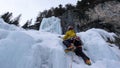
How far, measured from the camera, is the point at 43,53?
5.61m

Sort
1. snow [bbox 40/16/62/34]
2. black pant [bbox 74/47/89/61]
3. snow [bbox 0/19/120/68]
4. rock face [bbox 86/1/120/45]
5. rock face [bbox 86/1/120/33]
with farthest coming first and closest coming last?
snow [bbox 40/16/62/34], rock face [bbox 86/1/120/33], rock face [bbox 86/1/120/45], black pant [bbox 74/47/89/61], snow [bbox 0/19/120/68]

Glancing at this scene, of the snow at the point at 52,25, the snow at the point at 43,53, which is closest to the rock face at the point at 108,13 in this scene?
the snow at the point at 52,25

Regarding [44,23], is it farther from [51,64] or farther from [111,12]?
[51,64]

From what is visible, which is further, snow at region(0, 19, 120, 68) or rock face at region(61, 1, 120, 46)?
rock face at region(61, 1, 120, 46)

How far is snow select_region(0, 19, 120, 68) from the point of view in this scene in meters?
4.82

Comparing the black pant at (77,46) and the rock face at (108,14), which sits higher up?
the rock face at (108,14)

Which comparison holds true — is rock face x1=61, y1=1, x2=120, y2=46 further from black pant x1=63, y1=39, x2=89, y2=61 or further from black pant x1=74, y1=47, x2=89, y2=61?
black pant x1=74, y1=47, x2=89, y2=61

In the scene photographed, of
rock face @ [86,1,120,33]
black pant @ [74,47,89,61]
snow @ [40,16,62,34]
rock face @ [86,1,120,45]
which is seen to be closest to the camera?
black pant @ [74,47,89,61]

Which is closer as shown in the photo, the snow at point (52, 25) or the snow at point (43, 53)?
the snow at point (43, 53)

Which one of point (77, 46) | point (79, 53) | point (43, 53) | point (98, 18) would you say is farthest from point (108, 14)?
point (43, 53)

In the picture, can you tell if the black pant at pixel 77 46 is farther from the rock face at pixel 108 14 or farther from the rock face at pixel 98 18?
the rock face at pixel 108 14

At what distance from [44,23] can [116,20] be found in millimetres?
5625

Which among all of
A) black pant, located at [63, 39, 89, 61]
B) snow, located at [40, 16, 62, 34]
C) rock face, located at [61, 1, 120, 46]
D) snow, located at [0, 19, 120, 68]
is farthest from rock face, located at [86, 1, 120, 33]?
black pant, located at [63, 39, 89, 61]

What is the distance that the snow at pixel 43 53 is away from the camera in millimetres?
4820
